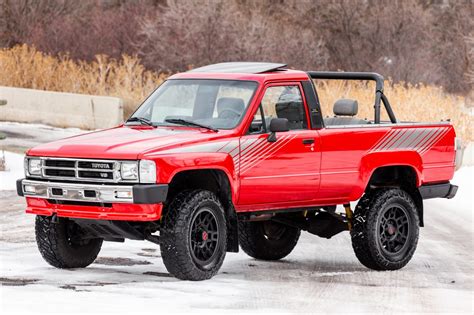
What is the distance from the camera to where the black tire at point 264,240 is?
514 inches

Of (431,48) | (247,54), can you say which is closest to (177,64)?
(247,54)

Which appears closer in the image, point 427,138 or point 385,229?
point 385,229

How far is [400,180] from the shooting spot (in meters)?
13.1

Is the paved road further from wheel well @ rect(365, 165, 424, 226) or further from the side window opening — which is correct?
the side window opening

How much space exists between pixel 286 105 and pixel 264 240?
188 cm

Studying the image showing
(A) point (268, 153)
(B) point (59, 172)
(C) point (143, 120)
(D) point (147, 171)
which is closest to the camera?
(D) point (147, 171)

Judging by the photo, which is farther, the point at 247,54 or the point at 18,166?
the point at 247,54

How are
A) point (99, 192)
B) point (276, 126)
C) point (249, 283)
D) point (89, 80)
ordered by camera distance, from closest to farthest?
point (99, 192) < point (249, 283) < point (276, 126) < point (89, 80)

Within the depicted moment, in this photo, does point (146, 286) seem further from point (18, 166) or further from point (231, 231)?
point (18, 166)

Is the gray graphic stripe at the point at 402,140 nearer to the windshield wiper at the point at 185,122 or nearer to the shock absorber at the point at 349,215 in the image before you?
the shock absorber at the point at 349,215

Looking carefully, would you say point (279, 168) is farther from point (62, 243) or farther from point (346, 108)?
point (62, 243)

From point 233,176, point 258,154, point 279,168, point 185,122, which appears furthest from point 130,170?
point 279,168

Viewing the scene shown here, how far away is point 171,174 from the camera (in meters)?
10.3

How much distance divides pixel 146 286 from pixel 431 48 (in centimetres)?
3692
